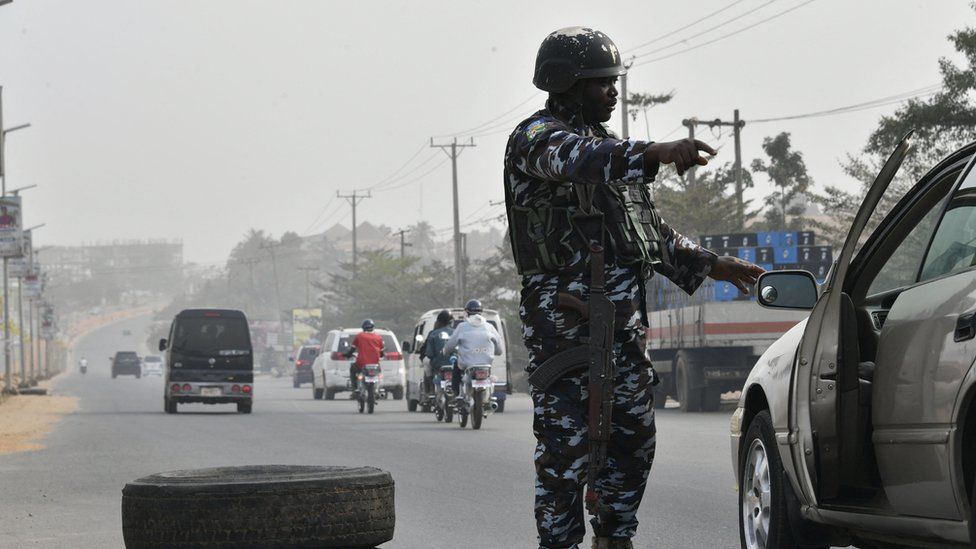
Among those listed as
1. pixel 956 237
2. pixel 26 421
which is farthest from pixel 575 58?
pixel 26 421

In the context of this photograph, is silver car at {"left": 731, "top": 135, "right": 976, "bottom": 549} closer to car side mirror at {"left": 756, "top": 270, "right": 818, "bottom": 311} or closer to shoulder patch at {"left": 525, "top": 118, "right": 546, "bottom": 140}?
car side mirror at {"left": 756, "top": 270, "right": 818, "bottom": 311}

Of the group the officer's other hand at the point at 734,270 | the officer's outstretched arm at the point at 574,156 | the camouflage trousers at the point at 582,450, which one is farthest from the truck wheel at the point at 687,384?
the officer's outstretched arm at the point at 574,156

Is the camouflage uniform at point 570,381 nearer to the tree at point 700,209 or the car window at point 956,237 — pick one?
the car window at point 956,237

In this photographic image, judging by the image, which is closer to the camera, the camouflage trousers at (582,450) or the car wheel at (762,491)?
the camouflage trousers at (582,450)

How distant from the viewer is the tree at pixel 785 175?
2190 inches

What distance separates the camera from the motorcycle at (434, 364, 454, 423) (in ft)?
78.8

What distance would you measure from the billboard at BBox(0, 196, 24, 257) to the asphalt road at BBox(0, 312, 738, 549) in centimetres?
1748

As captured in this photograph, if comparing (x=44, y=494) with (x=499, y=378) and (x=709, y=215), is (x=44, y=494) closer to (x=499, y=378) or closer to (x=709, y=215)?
(x=499, y=378)

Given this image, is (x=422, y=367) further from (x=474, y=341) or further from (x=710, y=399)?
(x=474, y=341)

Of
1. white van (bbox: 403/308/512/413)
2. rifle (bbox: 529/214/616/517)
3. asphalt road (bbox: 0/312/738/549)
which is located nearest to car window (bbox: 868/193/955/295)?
rifle (bbox: 529/214/616/517)

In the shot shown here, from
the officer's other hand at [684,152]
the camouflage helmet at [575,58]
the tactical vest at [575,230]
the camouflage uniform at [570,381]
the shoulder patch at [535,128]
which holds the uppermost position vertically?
the camouflage helmet at [575,58]

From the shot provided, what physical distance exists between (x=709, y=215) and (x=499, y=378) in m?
23.2

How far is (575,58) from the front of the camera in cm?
468

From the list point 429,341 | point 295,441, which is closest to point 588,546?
point 295,441
